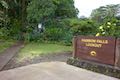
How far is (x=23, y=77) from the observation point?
21.6 ft

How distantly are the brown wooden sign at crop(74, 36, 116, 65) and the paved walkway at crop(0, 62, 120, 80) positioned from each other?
1.92ft

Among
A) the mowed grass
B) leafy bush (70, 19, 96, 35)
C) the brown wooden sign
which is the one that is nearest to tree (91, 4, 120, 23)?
leafy bush (70, 19, 96, 35)

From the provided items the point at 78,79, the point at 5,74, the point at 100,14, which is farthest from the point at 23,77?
the point at 100,14

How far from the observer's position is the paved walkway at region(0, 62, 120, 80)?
21.3ft

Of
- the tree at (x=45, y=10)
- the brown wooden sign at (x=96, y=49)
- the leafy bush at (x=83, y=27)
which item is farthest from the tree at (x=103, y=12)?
→ the brown wooden sign at (x=96, y=49)

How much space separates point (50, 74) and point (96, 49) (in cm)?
187

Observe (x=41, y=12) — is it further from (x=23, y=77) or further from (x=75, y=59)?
(x=23, y=77)

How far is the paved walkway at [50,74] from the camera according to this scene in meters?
6.50

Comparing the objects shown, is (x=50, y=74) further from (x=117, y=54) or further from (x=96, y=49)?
(x=117, y=54)

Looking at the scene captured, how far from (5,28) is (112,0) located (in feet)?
35.4

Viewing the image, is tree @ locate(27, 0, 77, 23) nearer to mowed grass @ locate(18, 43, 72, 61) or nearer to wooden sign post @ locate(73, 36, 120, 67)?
mowed grass @ locate(18, 43, 72, 61)

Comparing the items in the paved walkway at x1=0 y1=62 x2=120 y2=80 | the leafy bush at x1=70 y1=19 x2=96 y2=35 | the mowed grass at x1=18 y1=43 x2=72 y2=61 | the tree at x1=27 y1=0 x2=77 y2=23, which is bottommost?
the paved walkway at x1=0 y1=62 x2=120 y2=80

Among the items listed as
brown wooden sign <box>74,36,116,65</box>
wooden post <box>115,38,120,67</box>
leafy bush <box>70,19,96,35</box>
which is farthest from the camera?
leafy bush <box>70,19,96,35</box>

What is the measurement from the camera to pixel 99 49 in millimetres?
7469
